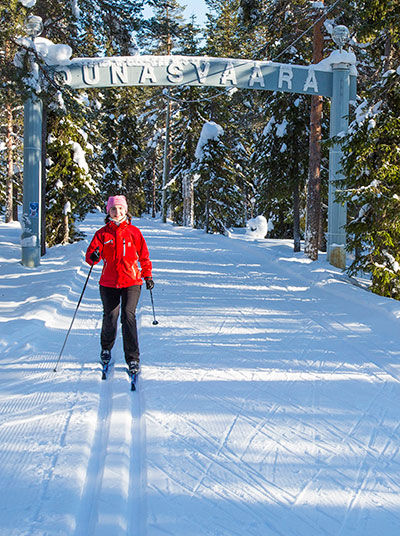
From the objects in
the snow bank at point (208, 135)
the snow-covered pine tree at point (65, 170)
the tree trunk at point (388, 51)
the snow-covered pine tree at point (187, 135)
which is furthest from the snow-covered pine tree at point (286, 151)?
the snow-covered pine tree at point (187, 135)

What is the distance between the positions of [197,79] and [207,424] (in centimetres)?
1211

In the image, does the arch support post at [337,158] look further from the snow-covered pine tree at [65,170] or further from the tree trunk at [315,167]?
the snow-covered pine tree at [65,170]

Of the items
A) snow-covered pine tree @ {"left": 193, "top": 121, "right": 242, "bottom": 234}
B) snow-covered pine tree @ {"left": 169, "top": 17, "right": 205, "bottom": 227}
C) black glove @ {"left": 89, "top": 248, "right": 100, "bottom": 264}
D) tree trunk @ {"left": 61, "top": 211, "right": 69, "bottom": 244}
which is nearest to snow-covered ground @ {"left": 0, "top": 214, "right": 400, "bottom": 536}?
black glove @ {"left": 89, "top": 248, "right": 100, "bottom": 264}

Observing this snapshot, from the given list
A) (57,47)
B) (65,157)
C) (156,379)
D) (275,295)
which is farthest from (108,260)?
(65,157)

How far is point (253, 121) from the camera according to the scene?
76.9ft

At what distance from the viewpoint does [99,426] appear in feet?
14.4

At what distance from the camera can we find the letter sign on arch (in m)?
13.6

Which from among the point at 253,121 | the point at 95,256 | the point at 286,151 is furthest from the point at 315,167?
the point at 95,256

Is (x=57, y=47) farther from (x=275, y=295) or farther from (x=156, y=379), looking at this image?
(x=156, y=379)

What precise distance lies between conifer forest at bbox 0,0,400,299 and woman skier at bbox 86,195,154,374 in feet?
12.5

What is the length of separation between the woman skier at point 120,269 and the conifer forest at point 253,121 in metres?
3.81

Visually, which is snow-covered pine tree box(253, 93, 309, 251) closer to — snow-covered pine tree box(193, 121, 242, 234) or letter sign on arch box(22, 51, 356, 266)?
letter sign on arch box(22, 51, 356, 266)

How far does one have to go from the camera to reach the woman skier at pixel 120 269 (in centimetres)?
562

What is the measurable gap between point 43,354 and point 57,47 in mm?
10075
